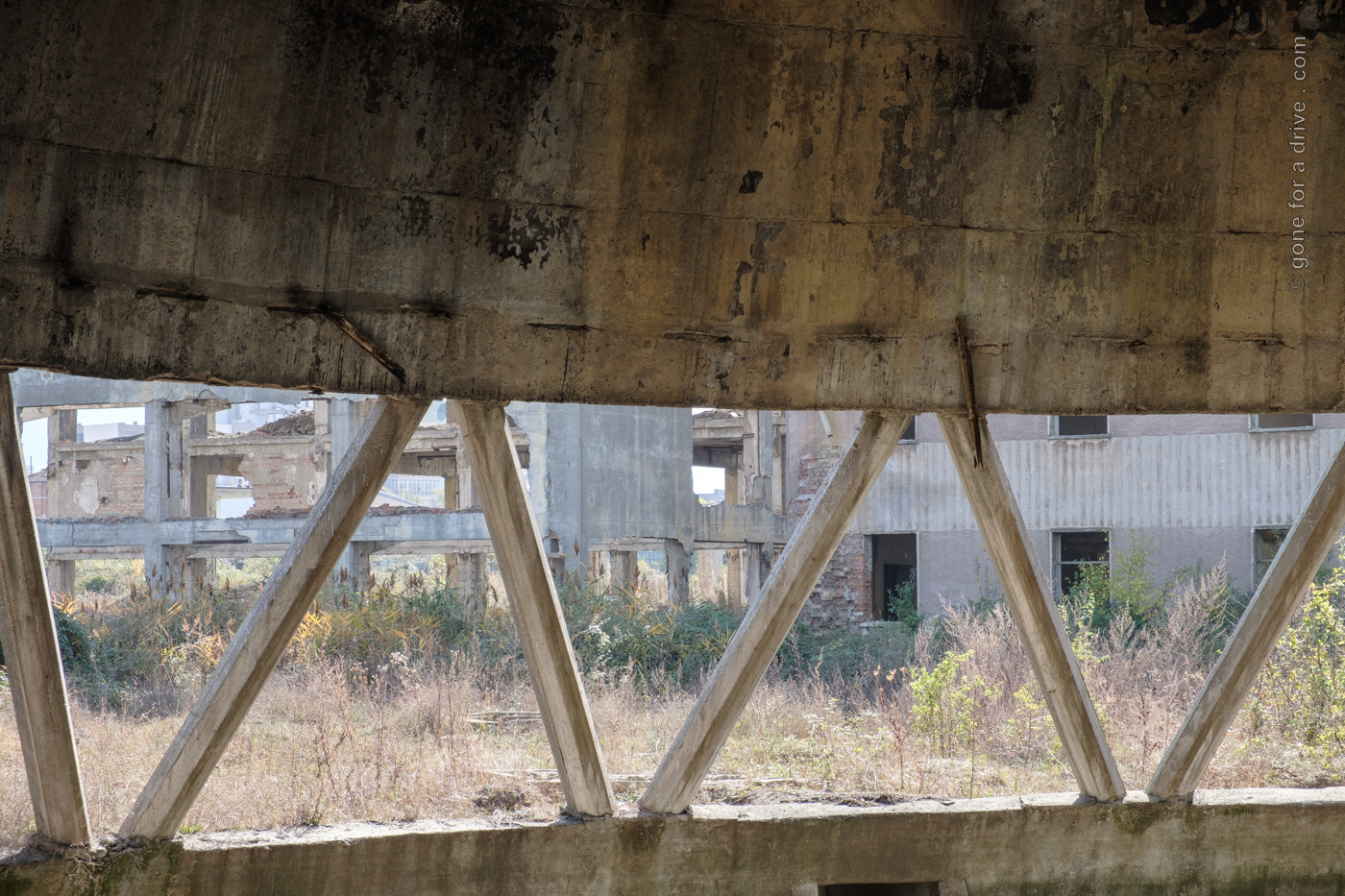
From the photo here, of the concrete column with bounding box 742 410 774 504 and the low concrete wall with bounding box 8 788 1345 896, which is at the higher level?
the concrete column with bounding box 742 410 774 504

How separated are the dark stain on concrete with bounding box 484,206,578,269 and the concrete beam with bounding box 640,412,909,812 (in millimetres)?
1570

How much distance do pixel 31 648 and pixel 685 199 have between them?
10.1 feet

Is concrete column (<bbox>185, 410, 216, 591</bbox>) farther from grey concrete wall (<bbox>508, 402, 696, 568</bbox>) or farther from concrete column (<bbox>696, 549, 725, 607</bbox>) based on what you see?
concrete column (<bbox>696, 549, 725, 607</bbox>)

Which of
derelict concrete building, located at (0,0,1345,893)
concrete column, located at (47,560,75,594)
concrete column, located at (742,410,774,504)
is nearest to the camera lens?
derelict concrete building, located at (0,0,1345,893)

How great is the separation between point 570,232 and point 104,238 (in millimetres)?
1762

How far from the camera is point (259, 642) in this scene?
4.32m

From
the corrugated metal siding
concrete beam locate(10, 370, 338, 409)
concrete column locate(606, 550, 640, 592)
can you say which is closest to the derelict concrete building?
the corrugated metal siding

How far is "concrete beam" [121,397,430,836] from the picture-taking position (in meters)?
4.30

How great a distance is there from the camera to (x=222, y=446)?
936 inches

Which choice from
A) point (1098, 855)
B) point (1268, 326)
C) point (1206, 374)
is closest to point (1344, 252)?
point (1268, 326)

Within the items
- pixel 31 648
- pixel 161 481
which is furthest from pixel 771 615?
pixel 161 481

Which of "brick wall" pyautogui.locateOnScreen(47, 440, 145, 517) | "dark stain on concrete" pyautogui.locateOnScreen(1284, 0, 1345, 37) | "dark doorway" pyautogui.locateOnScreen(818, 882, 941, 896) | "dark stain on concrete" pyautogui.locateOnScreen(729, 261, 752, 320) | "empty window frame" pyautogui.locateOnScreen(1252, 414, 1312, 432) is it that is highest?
"dark stain on concrete" pyautogui.locateOnScreen(1284, 0, 1345, 37)

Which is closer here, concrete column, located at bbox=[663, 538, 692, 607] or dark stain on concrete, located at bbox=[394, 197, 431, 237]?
dark stain on concrete, located at bbox=[394, 197, 431, 237]

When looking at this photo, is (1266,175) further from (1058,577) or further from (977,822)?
(1058,577)
